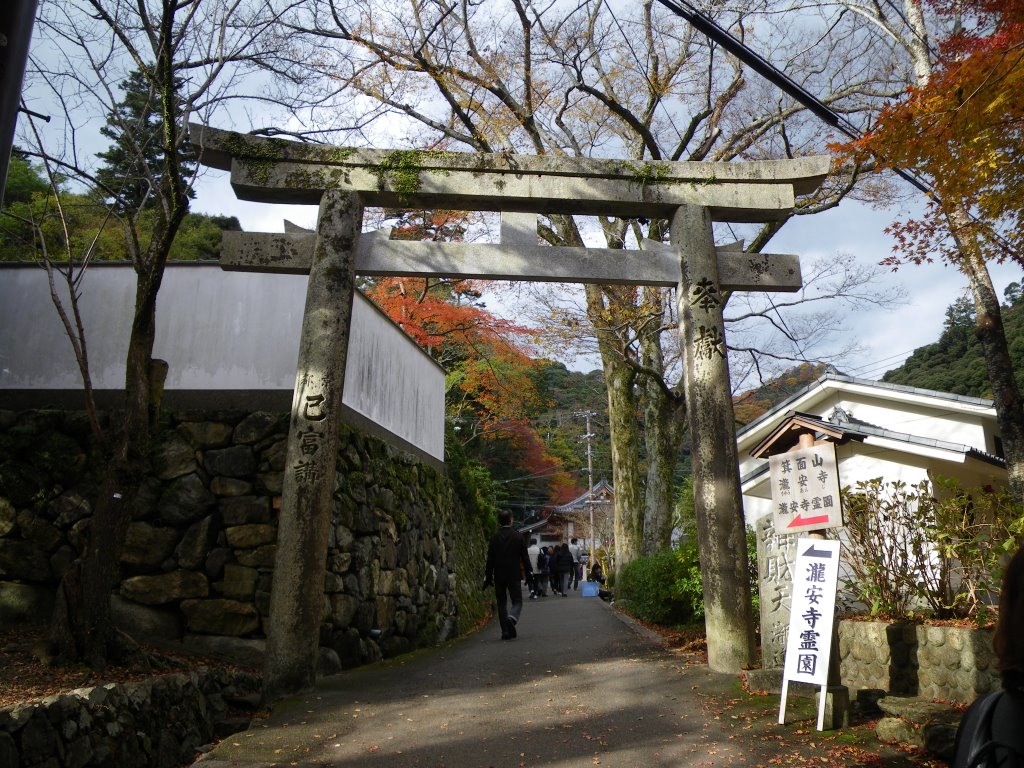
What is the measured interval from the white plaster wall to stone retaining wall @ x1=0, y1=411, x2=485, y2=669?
52cm

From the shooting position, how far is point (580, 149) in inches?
677

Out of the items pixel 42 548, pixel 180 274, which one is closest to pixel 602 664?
pixel 42 548

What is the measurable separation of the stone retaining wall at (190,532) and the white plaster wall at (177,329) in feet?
1.71

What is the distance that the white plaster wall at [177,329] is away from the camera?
8.84 meters

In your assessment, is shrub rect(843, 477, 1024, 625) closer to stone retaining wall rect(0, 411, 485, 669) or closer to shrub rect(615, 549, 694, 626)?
shrub rect(615, 549, 694, 626)

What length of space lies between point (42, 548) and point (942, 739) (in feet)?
27.9

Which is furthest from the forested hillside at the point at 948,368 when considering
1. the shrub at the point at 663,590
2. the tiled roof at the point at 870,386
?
the shrub at the point at 663,590

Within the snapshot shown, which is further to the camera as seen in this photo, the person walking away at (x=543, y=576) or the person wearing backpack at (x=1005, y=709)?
the person walking away at (x=543, y=576)

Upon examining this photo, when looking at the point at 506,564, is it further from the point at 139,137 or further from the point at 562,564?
the point at 562,564

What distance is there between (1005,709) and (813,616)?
3.99m

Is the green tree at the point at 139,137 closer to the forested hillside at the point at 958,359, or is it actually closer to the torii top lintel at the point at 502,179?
the torii top lintel at the point at 502,179

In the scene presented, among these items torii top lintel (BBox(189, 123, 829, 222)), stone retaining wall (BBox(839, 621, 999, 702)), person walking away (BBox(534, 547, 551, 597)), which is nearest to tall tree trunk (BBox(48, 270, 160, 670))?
torii top lintel (BBox(189, 123, 829, 222))

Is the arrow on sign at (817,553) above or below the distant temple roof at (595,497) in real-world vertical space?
below

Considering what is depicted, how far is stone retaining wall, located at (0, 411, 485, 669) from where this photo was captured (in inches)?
310
